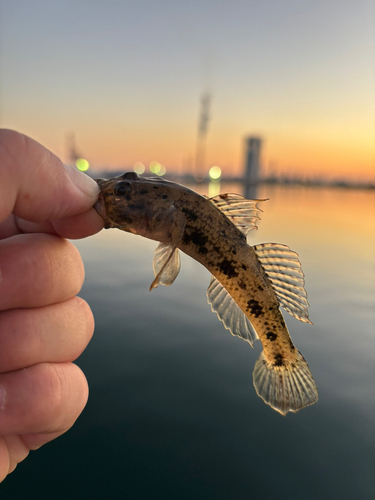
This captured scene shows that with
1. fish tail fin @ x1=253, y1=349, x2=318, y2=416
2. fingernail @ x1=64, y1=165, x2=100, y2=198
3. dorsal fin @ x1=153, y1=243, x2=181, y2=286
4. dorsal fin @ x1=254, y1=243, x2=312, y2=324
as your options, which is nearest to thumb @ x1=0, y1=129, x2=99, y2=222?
fingernail @ x1=64, y1=165, x2=100, y2=198

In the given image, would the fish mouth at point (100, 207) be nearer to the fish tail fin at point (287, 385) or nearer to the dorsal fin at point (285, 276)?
the dorsal fin at point (285, 276)

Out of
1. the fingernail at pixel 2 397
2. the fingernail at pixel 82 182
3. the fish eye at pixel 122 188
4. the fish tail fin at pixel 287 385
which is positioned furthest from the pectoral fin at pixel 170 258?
the fingernail at pixel 2 397

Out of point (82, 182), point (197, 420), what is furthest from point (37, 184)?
point (197, 420)

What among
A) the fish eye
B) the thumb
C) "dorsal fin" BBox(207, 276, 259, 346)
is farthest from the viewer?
"dorsal fin" BBox(207, 276, 259, 346)

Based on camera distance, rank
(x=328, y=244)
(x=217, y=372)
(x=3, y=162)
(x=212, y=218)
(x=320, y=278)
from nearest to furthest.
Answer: (x=3, y=162) < (x=212, y=218) < (x=217, y=372) < (x=320, y=278) < (x=328, y=244)

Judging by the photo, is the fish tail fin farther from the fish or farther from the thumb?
the thumb

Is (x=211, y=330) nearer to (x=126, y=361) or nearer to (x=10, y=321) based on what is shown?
(x=126, y=361)

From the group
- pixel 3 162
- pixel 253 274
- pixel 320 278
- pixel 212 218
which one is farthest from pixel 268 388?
pixel 320 278

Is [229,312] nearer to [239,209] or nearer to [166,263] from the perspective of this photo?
[166,263]
